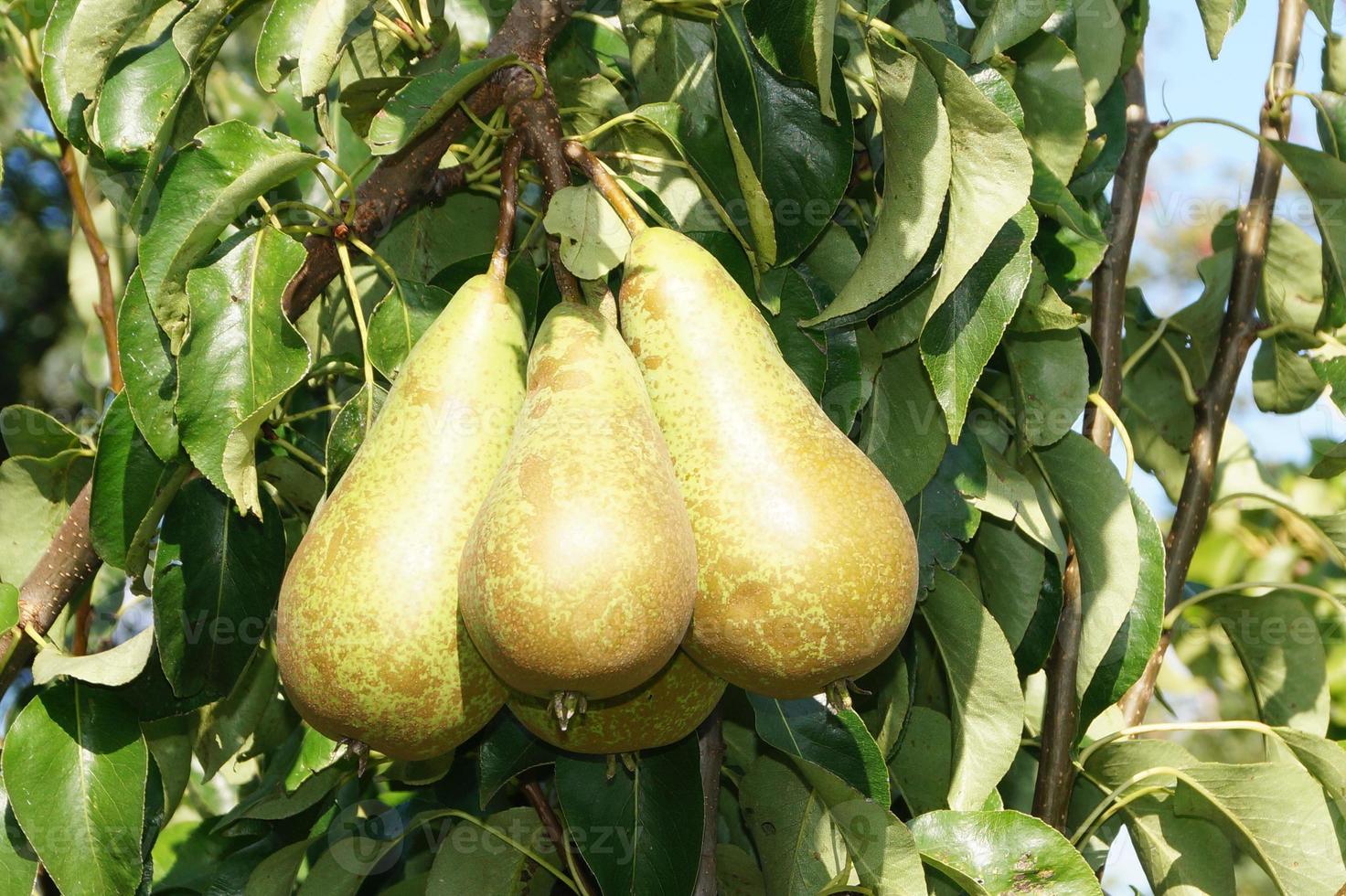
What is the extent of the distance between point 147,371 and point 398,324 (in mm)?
269

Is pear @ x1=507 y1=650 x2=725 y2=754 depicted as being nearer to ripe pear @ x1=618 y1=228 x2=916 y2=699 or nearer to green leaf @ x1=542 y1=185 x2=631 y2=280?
ripe pear @ x1=618 y1=228 x2=916 y2=699

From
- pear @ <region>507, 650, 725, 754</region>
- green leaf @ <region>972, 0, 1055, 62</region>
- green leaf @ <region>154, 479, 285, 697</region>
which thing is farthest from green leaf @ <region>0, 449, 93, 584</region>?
green leaf @ <region>972, 0, 1055, 62</region>

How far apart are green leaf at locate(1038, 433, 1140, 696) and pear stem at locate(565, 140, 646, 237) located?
0.70m

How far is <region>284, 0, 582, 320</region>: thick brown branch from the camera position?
136 cm

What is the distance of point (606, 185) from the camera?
1.26 metres

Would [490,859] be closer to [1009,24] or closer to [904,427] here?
[904,427]

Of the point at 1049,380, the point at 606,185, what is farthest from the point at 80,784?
the point at 1049,380

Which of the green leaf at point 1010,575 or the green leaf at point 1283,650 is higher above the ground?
the green leaf at point 1010,575

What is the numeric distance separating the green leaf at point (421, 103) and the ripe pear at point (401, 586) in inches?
8.7

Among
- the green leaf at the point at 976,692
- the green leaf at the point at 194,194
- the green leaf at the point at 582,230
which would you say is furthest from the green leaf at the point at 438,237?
the green leaf at the point at 976,692

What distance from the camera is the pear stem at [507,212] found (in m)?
1.25

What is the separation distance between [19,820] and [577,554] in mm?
921

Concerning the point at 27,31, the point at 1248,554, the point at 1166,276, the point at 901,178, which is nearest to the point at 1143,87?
the point at 901,178

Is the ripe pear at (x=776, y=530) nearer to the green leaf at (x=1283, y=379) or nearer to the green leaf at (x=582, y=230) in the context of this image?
the green leaf at (x=582, y=230)
